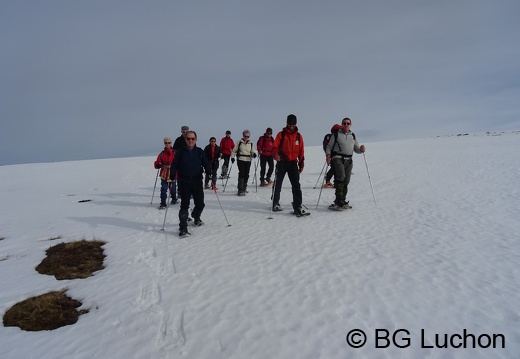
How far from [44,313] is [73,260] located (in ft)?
7.76

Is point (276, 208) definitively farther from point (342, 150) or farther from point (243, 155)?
point (243, 155)

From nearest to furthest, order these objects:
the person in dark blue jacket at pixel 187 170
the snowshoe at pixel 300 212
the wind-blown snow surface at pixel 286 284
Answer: the wind-blown snow surface at pixel 286 284 < the person in dark blue jacket at pixel 187 170 < the snowshoe at pixel 300 212

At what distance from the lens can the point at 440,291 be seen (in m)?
4.73

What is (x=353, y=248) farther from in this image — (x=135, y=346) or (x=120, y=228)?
(x=120, y=228)

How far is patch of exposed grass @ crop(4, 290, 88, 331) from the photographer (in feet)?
14.6

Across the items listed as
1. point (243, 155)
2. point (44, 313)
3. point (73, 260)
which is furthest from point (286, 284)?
point (243, 155)

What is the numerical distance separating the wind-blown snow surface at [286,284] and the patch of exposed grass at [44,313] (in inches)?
6.6

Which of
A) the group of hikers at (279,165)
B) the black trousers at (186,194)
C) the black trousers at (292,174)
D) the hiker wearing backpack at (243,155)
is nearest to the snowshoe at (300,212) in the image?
the group of hikers at (279,165)

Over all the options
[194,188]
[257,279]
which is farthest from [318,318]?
[194,188]

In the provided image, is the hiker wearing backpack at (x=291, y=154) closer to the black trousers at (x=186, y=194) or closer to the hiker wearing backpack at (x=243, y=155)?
the black trousers at (x=186, y=194)

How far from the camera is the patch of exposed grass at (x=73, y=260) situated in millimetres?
6268

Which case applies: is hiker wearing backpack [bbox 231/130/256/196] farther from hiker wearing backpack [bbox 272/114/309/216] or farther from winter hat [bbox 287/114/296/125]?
winter hat [bbox 287/114/296/125]

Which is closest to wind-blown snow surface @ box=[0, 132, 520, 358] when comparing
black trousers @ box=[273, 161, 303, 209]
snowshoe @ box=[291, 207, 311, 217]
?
snowshoe @ box=[291, 207, 311, 217]

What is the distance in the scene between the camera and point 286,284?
518cm
